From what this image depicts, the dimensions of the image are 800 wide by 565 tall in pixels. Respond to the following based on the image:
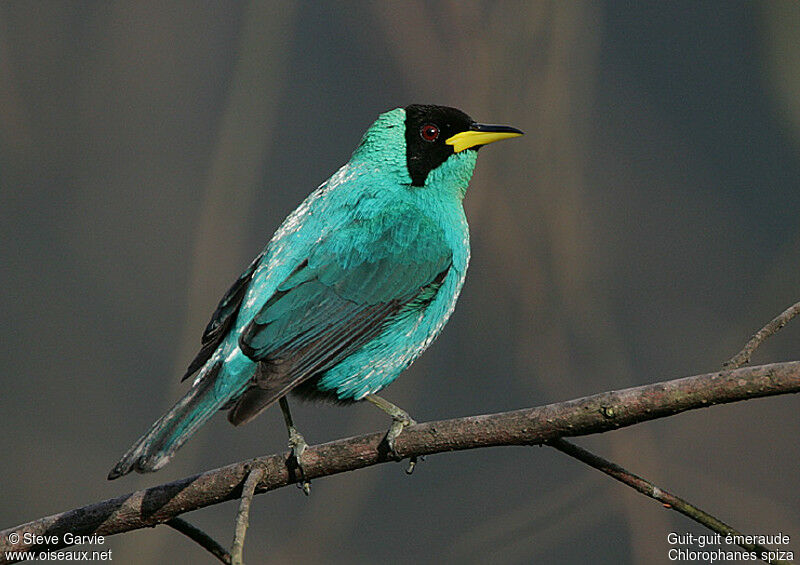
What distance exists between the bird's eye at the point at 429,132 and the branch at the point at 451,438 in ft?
5.76

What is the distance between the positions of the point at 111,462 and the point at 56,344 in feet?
5.03

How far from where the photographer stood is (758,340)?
107 inches

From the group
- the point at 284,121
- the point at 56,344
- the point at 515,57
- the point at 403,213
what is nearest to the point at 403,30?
the point at 515,57

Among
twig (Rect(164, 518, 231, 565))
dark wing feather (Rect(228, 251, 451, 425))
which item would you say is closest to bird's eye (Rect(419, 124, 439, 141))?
dark wing feather (Rect(228, 251, 451, 425))

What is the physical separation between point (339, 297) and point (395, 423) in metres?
0.64

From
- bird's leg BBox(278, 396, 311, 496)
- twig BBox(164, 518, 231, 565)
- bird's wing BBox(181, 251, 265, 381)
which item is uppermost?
bird's wing BBox(181, 251, 265, 381)

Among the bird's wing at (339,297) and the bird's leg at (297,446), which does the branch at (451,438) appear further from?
the bird's wing at (339,297)

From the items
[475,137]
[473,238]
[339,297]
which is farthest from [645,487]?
[473,238]

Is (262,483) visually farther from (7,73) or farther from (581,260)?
(7,73)

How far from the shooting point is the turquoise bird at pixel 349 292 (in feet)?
11.5

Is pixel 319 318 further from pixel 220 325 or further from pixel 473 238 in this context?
pixel 473 238

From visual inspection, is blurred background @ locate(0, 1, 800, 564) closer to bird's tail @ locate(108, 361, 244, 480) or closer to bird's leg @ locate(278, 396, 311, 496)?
bird's leg @ locate(278, 396, 311, 496)

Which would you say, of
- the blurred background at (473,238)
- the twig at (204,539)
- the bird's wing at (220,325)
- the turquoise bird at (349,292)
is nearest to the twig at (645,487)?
the turquoise bird at (349,292)

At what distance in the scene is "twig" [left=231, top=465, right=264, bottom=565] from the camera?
2426mm
